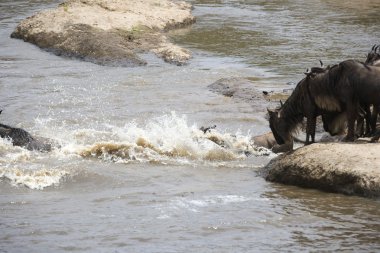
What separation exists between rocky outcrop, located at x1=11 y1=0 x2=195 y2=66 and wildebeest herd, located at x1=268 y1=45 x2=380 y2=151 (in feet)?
30.9

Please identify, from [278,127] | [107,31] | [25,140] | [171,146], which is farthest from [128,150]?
[107,31]

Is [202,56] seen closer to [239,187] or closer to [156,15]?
[156,15]

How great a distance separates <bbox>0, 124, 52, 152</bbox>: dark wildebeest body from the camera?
40.9 ft

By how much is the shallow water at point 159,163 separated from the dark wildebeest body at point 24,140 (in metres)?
0.20

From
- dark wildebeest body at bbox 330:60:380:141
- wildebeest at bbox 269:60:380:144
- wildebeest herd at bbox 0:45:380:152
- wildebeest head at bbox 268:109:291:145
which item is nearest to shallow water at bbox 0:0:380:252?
wildebeest head at bbox 268:109:291:145

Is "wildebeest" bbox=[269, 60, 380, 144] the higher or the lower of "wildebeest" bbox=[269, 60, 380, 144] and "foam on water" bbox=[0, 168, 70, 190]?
the higher

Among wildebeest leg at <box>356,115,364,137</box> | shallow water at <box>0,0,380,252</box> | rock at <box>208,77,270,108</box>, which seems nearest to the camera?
shallow water at <box>0,0,380,252</box>

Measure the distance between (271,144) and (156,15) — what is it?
47.8ft

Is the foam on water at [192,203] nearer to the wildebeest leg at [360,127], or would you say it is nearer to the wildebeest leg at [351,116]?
the wildebeest leg at [351,116]

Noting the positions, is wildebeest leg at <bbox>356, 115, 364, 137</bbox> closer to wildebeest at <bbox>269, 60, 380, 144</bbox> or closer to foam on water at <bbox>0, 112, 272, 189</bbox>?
wildebeest at <bbox>269, 60, 380, 144</bbox>

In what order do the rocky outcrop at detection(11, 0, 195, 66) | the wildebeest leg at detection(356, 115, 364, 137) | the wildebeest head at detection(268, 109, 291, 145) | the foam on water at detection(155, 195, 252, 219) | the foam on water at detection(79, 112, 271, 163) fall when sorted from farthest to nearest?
the rocky outcrop at detection(11, 0, 195, 66) → the foam on water at detection(79, 112, 271, 163) → the wildebeest head at detection(268, 109, 291, 145) → the wildebeest leg at detection(356, 115, 364, 137) → the foam on water at detection(155, 195, 252, 219)

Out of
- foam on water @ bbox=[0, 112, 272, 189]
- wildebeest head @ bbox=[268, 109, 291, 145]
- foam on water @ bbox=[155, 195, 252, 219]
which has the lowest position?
foam on water @ bbox=[0, 112, 272, 189]

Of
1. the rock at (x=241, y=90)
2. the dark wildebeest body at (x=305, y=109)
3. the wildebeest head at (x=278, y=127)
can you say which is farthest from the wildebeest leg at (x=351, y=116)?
the rock at (x=241, y=90)

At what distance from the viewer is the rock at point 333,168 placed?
9219 mm
